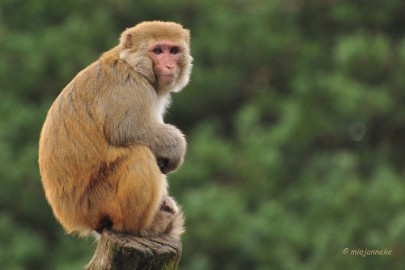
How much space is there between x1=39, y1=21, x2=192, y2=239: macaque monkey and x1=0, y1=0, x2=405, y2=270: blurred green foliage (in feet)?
16.7

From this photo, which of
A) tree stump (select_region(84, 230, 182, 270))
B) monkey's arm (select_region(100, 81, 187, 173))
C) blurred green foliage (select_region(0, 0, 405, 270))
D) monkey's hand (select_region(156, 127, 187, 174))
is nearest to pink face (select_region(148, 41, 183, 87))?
monkey's arm (select_region(100, 81, 187, 173))

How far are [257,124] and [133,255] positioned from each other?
826 centimetres

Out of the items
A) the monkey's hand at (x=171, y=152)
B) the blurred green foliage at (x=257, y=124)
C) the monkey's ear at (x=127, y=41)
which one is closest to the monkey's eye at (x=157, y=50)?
the monkey's ear at (x=127, y=41)

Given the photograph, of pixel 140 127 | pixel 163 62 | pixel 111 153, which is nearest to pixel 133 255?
pixel 111 153

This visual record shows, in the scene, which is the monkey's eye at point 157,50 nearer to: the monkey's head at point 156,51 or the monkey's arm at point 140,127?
the monkey's head at point 156,51

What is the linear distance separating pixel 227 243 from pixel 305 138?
78.3 inches

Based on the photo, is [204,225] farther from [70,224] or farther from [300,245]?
[70,224]

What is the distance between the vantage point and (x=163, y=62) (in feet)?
21.5

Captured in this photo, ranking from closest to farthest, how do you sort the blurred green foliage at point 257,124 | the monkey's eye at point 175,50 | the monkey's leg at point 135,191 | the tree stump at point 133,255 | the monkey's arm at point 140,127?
1. the tree stump at point 133,255
2. the monkey's leg at point 135,191
3. the monkey's arm at point 140,127
4. the monkey's eye at point 175,50
5. the blurred green foliage at point 257,124

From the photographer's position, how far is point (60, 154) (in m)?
6.13

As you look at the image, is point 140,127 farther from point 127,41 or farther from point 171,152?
point 127,41

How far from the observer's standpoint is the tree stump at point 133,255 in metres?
5.42

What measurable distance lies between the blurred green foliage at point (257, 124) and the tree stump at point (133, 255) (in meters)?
5.82

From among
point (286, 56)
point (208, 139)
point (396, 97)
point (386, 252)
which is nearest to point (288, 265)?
point (386, 252)
